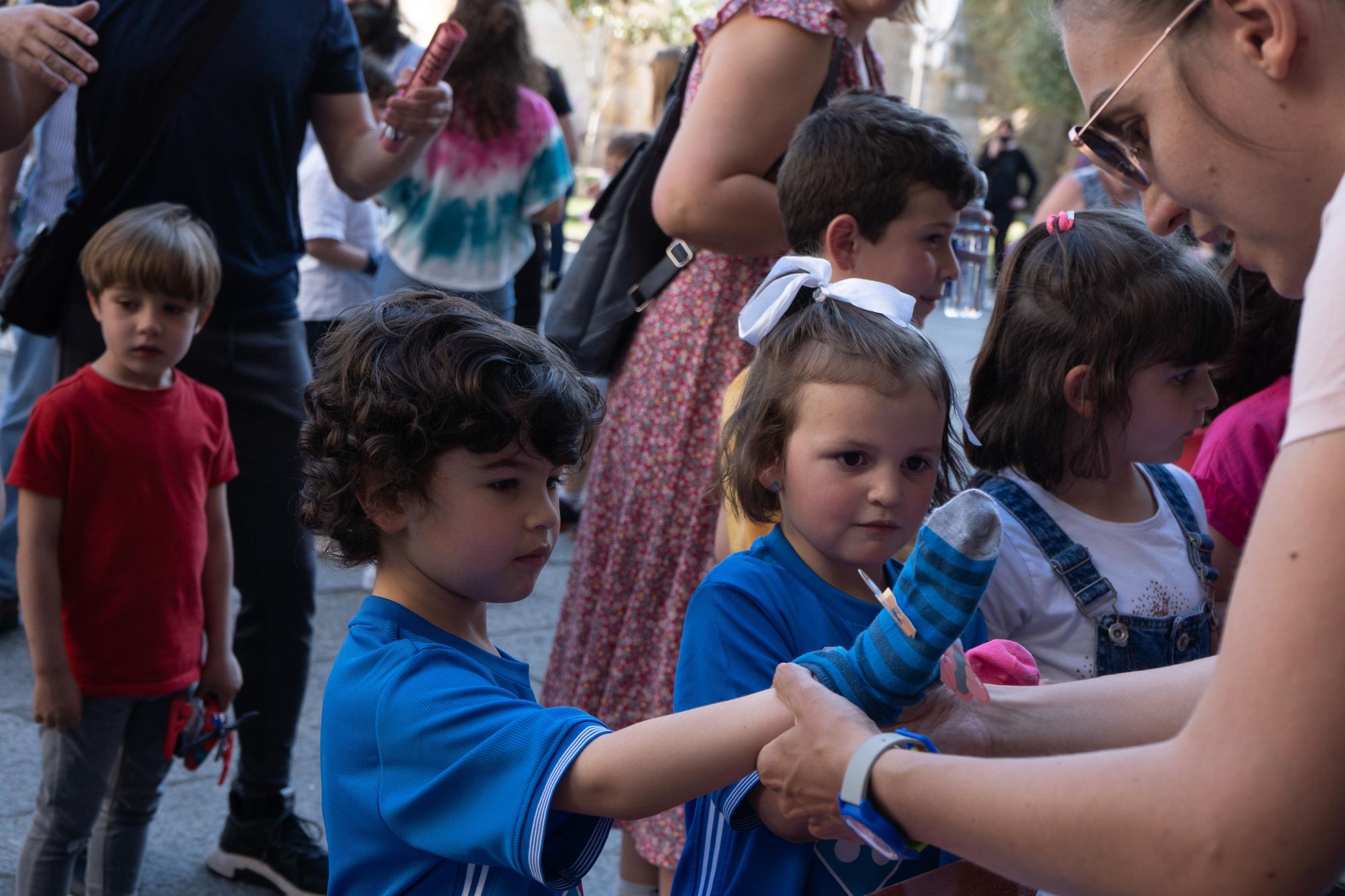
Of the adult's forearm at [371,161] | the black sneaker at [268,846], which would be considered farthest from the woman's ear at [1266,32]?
the black sneaker at [268,846]

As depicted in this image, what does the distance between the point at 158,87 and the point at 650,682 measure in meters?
1.58

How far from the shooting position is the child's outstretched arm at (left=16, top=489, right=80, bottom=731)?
240 cm

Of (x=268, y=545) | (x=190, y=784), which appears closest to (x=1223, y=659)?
(x=268, y=545)

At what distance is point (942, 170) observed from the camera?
96.1 inches

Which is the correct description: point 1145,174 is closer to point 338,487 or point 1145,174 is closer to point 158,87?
point 338,487

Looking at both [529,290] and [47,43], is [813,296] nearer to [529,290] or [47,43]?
[47,43]

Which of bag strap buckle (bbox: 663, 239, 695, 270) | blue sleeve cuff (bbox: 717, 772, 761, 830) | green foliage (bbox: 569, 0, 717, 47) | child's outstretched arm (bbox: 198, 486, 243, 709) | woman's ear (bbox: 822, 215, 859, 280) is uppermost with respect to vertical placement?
green foliage (bbox: 569, 0, 717, 47)

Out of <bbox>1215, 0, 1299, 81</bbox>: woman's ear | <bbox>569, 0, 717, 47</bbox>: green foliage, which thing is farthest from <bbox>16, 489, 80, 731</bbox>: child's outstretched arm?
<bbox>569, 0, 717, 47</bbox>: green foliage

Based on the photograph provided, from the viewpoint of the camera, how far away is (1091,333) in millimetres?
2135

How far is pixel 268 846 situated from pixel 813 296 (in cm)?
180

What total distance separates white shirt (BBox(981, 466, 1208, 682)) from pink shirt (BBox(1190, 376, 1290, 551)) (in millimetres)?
368

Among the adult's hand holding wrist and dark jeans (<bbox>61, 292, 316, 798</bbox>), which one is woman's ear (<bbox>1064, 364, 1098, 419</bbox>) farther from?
dark jeans (<bbox>61, 292, 316, 798</bbox>)

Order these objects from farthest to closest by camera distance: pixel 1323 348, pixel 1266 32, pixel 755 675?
pixel 755 675 → pixel 1266 32 → pixel 1323 348

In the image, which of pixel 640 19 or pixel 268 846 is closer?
pixel 268 846
